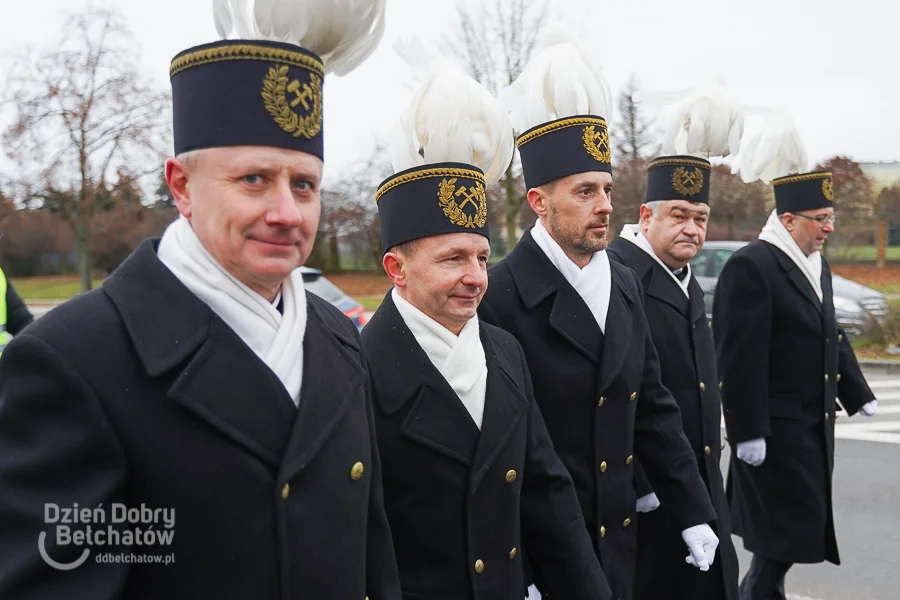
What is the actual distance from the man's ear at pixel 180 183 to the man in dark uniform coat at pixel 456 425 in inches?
38.6

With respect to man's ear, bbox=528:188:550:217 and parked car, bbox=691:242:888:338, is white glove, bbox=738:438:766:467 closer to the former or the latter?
man's ear, bbox=528:188:550:217

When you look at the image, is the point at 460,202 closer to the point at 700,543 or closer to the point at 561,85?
the point at 561,85

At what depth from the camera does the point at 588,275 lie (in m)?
3.28

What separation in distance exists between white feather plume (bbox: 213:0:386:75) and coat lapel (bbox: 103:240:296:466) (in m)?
0.62

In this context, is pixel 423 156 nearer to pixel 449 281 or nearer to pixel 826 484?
pixel 449 281

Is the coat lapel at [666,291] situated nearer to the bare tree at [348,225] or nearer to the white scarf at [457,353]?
the white scarf at [457,353]

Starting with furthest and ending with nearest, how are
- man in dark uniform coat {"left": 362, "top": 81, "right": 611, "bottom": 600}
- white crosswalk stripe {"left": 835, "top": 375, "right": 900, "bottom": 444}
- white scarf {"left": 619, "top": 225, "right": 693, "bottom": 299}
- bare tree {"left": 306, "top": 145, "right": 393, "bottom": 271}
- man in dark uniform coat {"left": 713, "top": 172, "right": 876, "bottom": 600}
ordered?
1. bare tree {"left": 306, "top": 145, "right": 393, "bottom": 271}
2. white crosswalk stripe {"left": 835, "top": 375, "right": 900, "bottom": 444}
3. man in dark uniform coat {"left": 713, "top": 172, "right": 876, "bottom": 600}
4. white scarf {"left": 619, "top": 225, "right": 693, "bottom": 299}
5. man in dark uniform coat {"left": 362, "top": 81, "right": 611, "bottom": 600}

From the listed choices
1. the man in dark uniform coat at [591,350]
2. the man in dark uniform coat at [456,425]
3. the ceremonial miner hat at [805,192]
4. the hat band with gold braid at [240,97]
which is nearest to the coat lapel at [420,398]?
the man in dark uniform coat at [456,425]

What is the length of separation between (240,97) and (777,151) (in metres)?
4.53

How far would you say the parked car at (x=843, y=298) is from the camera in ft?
39.7

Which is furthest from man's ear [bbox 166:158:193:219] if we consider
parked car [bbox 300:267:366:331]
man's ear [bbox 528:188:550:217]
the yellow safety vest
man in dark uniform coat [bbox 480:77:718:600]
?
parked car [bbox 300:267:366:331]

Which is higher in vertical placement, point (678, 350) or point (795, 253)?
point (795, 253)

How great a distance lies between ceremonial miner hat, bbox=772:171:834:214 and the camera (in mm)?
5020

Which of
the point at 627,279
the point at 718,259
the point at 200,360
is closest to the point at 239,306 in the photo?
the point at 200,360
